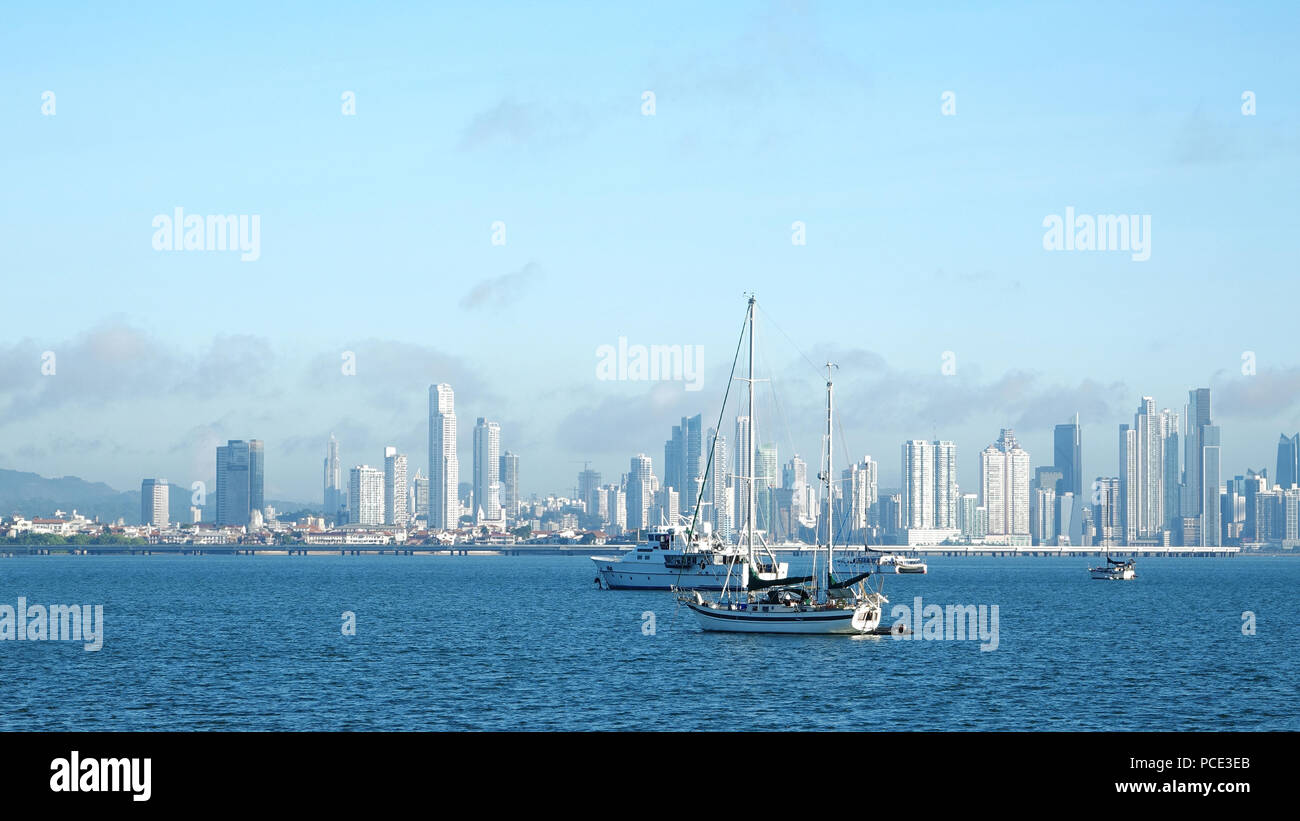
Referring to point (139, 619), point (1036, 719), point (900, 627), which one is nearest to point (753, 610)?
point (900, 627)

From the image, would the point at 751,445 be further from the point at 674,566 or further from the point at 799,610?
the point at 674,566

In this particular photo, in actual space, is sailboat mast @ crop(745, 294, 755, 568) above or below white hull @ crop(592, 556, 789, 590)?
above

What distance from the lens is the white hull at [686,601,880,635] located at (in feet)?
282

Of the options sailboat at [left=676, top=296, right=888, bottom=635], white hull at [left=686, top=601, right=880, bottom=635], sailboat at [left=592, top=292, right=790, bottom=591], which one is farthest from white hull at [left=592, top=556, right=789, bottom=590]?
white hull at [left=686, top=601, right=880, bottom=635]

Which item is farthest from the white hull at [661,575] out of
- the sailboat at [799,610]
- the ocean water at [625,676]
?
the sailboat at [799,610]

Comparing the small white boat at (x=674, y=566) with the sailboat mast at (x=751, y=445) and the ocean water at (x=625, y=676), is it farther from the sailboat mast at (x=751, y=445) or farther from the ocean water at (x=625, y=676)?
the sailboat mast at (x=751, y=445)

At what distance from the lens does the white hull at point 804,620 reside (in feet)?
282

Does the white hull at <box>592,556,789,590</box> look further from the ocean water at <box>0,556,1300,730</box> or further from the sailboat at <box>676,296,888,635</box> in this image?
the sailboat at <box>676,296,888,635</box>
